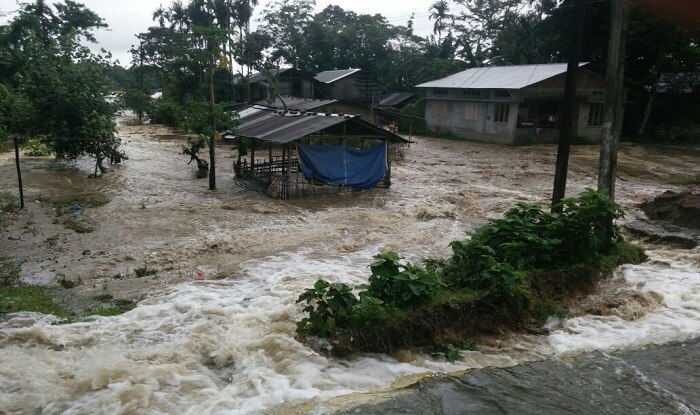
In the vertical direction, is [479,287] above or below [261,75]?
below

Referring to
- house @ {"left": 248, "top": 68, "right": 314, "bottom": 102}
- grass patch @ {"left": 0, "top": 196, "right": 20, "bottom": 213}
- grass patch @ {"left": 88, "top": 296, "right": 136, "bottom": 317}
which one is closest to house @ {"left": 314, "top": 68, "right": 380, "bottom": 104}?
house @ {"left": 248, "top": 68, "right": 314, "bottom": 102}

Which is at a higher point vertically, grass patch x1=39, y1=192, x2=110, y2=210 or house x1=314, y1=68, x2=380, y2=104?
house x1=314, y1=68, x2=380, y2=104

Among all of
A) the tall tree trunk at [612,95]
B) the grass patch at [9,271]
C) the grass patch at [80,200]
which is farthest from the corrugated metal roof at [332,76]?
the grass patch at [9,271]

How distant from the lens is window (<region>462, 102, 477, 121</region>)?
114 ft

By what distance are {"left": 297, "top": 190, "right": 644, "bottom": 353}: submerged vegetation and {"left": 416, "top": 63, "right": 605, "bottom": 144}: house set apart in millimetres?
22462

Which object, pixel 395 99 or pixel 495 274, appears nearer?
pixel 495 274

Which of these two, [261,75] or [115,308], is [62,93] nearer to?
[115,308]

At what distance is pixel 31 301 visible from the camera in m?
7.96

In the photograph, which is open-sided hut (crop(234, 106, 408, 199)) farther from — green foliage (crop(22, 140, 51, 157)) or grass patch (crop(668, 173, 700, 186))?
grass patch (crop(668, 173, 700, 186))

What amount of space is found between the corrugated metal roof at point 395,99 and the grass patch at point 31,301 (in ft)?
124

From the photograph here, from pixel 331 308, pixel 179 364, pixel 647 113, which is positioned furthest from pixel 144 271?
pixel 647 113

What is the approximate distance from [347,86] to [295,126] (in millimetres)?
28396

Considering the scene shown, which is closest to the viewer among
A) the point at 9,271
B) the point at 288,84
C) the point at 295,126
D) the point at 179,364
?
the point at 179,364

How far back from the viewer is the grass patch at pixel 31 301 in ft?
24.8
